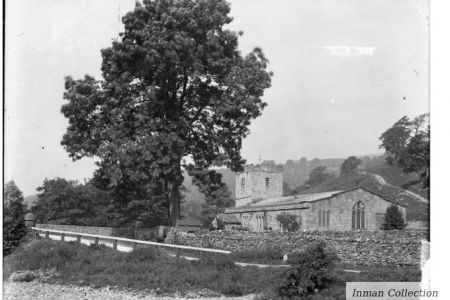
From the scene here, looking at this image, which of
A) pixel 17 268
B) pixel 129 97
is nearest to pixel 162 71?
pixel 129 97

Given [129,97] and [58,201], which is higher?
[129,97]

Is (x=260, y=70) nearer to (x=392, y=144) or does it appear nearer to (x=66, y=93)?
(x=66, y=93)

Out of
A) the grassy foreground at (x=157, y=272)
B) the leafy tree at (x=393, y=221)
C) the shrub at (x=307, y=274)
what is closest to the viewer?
the shrub at (x=307, y=274)

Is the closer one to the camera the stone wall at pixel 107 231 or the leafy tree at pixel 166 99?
the leafy tree at pixel 166 99

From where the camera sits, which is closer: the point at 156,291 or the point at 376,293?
the point at 376,293

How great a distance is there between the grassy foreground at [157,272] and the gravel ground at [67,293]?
0.43 metres

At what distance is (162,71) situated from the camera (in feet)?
81.4

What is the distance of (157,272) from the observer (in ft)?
53.0

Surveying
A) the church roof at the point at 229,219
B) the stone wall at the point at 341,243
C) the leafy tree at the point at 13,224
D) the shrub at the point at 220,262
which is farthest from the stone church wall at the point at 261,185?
the shrub at the point at 220,262

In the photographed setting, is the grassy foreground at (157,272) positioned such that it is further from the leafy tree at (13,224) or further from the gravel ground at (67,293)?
the leafy tree at (13,224)

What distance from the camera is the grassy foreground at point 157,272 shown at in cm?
1439

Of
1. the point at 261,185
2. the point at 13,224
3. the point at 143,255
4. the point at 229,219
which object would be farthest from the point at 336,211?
the point at 13,224
